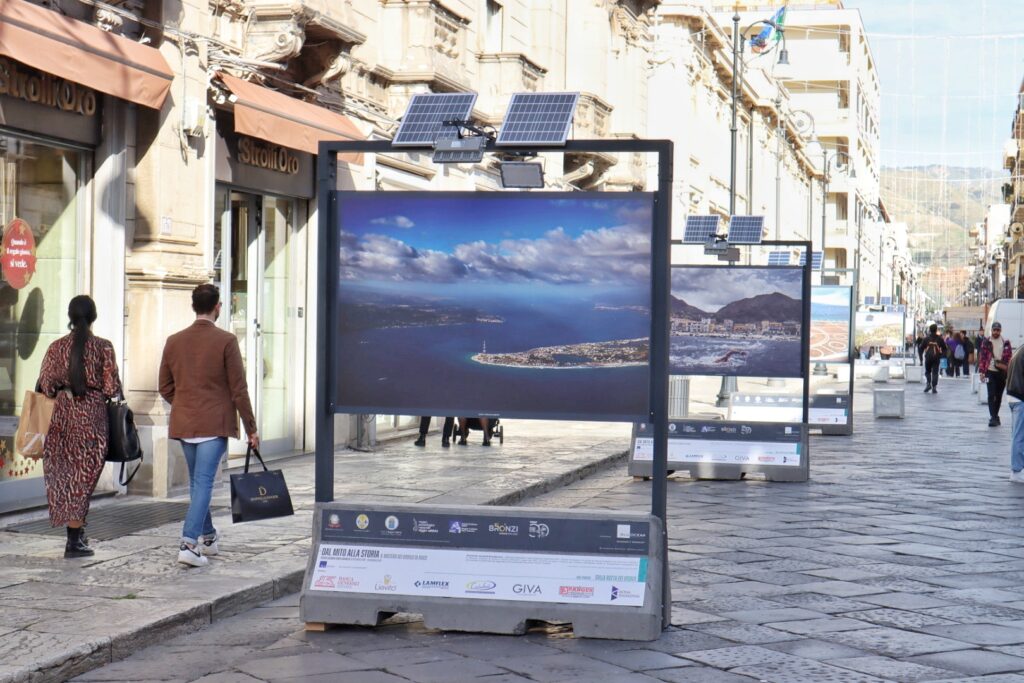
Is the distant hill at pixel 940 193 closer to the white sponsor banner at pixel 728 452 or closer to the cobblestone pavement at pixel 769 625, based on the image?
the white sponsor banner at pixel 728 452

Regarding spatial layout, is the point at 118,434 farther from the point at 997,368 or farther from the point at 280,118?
the point at 997,368

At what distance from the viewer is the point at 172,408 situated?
8516 mm

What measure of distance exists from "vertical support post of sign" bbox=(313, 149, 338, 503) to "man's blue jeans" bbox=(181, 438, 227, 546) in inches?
44.3

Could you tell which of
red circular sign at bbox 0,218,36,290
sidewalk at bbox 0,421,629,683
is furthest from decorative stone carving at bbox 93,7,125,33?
sidewalk at bbox 0,421,629,683

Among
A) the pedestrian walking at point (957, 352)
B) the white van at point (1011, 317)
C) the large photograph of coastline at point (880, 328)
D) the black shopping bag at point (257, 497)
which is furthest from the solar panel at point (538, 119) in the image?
the pedestrian walking at point (957, 352)

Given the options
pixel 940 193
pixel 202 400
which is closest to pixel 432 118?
pixel 202 400

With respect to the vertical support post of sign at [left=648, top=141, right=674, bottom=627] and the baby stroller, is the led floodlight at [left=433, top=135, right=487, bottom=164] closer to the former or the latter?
the vertical support post of sign at [left=648, top=141, right=674, bottom=627]

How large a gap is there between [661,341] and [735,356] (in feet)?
28.7


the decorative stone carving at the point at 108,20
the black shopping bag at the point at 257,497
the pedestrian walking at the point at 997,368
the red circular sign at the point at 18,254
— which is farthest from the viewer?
the pedestrian walking at the point at 997,368

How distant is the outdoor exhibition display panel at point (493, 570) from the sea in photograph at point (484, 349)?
55 centimetres

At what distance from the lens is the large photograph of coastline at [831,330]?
23.5m

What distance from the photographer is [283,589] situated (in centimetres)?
830

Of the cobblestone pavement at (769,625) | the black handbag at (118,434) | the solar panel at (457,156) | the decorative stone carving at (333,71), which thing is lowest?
the cobblestone pavement at (769,625)

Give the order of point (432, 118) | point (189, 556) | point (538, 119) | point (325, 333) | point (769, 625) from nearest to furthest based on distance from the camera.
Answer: point (769, 625) < point (325, 333) < point (538, 119) < point (432, 118) < point (189, 556)
